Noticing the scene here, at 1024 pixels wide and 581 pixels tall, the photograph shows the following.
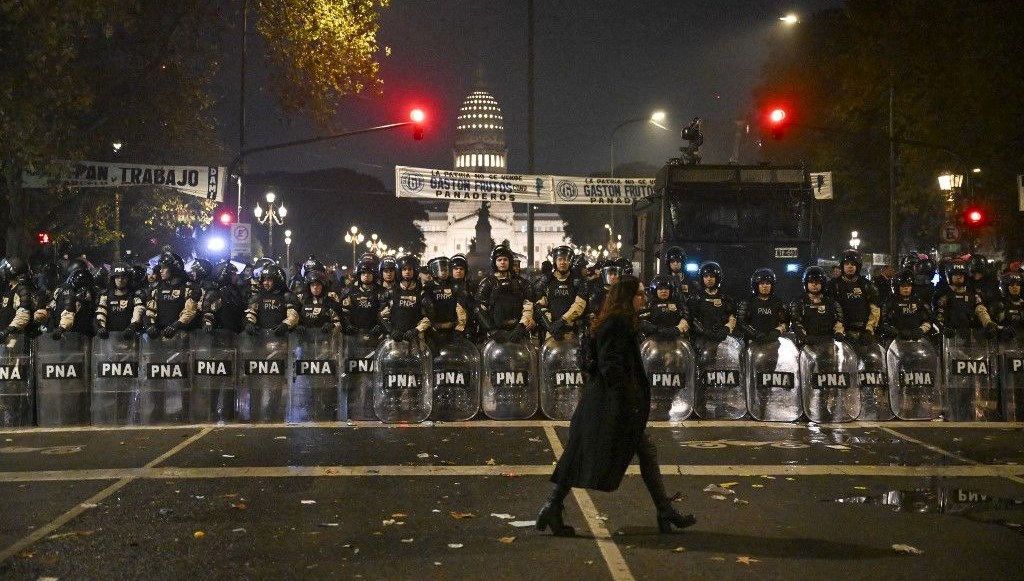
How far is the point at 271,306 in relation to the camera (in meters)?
13.2

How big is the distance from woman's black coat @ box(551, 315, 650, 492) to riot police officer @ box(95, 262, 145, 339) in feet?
25.0

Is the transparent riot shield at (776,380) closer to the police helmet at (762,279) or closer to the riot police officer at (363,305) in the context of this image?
the police helmet at (762,279)

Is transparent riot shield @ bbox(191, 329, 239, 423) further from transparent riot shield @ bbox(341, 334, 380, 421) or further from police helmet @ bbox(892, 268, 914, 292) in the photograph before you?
police helmet @ bbox(892, 268, 914, 292)

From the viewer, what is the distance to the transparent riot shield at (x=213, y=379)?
42.2 feet

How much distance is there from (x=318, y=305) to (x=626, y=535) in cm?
688

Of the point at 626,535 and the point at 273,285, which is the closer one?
A: the point at 626,535

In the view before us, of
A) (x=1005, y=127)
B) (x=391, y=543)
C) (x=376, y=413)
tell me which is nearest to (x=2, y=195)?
(x=376, y=413)

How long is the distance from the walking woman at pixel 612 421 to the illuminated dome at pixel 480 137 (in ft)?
417

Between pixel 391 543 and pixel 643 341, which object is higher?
pixel 643 341

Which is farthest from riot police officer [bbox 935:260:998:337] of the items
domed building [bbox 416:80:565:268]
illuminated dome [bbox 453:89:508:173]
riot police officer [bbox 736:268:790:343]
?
illuminated dome [bbox 453:89:508:173]

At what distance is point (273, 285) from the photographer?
43.7 ft

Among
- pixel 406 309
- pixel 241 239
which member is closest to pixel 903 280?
pixel 406 309

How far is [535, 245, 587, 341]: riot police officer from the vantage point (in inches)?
503

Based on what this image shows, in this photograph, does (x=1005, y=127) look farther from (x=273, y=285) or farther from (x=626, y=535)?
(x=626, y=535)
